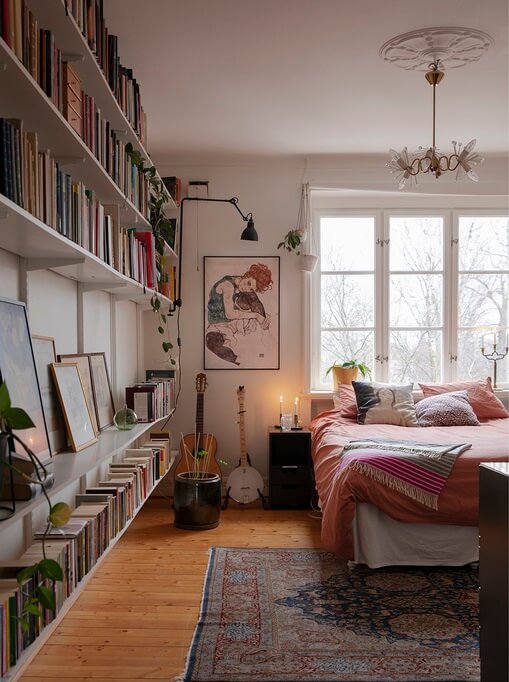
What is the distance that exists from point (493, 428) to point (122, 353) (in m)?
2.66

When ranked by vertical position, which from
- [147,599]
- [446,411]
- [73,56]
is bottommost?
[147,599]

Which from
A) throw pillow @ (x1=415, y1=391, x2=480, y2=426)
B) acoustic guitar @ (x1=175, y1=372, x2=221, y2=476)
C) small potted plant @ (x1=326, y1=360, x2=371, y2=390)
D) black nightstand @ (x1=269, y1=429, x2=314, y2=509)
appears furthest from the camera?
small potted plant @ (x1=326, y1=360, x2=371, y2=390)

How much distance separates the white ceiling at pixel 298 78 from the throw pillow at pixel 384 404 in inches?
73.9

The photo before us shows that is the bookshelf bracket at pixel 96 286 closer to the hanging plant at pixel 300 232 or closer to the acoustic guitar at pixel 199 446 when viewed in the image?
the acoustic guitar at pixel 199 446

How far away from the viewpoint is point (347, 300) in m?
5.78

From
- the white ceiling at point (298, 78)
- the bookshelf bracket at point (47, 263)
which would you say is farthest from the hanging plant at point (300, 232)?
the bookshelf bracket at point (47, 263)

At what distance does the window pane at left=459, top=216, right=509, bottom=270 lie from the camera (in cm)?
582

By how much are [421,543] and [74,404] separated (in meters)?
1.97

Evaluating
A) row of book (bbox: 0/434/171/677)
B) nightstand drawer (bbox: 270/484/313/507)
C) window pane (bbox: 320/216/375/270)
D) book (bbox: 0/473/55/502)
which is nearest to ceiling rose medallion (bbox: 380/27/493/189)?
window pane (bbox: 320/216/375/270)

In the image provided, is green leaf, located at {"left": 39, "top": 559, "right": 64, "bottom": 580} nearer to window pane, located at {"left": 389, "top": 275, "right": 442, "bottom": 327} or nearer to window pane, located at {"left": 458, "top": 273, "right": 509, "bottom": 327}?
window pane, located at {"left": 389, "top": 275, "right": 442, "bottom": 327}

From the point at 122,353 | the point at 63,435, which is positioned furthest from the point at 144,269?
the point at 63,435

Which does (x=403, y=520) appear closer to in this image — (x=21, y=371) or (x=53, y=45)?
(x=21, y=371)

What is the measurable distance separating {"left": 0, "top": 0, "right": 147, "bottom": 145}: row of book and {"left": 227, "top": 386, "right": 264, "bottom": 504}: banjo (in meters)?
2.82

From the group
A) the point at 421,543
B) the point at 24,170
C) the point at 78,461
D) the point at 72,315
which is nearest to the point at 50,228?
the point at 24,170
